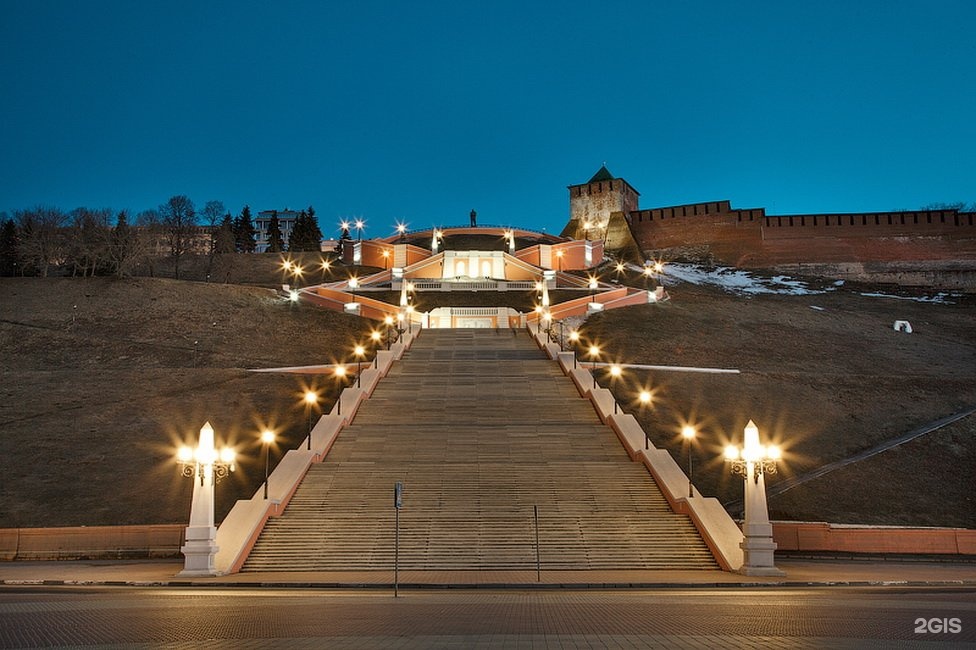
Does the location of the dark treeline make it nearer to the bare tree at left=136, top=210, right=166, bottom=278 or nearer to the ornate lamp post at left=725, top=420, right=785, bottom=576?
the bare tree at left=136, top=210, right=166, bottom=278

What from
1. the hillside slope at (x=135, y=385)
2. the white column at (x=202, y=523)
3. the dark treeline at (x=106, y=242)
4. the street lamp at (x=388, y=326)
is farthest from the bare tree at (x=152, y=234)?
the white column at (x=202, y=523)

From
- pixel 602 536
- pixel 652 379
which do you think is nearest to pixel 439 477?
pixel 602 536

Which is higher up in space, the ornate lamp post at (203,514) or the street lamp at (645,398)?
the street lamp at (645,398)

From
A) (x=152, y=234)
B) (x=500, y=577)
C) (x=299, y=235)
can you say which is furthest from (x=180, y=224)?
(x=500, y=577)

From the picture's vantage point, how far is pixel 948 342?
36.9 meters

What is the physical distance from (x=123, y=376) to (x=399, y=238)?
44919 mm

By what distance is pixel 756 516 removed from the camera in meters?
13.4

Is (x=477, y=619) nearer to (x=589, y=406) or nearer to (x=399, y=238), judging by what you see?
(x=589, y=406)

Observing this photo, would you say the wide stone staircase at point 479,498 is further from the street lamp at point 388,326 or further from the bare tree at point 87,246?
the bare tree at point 87,246

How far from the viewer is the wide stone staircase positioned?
555 inches

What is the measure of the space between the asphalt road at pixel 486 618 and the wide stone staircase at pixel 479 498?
281 centimetres

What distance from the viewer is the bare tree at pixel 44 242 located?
4628 cm

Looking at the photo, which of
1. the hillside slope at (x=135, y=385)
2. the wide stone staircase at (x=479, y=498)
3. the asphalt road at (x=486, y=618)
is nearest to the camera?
the asphalt road at (x=486, y=618)

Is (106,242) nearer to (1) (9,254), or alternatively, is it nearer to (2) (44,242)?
(2) (44,242)
